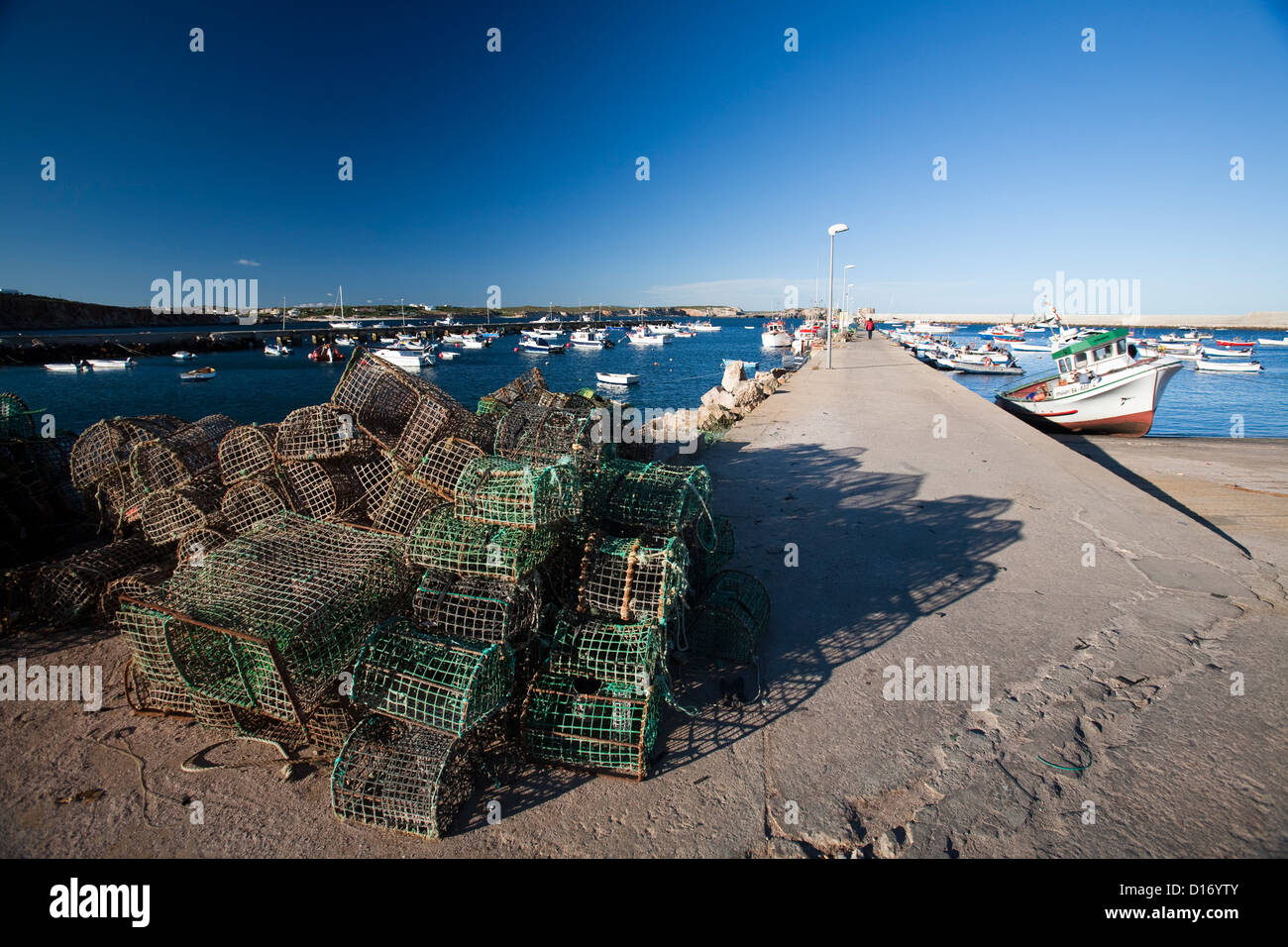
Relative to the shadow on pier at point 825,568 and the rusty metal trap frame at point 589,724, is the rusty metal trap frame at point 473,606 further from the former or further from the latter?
the shadow on pier at point 825,568

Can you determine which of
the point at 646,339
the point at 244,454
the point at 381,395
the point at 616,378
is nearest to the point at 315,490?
the point at 244,454

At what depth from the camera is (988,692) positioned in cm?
384

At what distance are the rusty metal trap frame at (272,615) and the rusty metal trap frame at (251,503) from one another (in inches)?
31.0

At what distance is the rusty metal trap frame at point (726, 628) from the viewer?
416 centimetres

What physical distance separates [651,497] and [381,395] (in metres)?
2.81

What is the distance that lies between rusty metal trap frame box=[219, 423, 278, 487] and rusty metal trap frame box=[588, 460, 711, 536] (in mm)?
2831

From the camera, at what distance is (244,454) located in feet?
16.5

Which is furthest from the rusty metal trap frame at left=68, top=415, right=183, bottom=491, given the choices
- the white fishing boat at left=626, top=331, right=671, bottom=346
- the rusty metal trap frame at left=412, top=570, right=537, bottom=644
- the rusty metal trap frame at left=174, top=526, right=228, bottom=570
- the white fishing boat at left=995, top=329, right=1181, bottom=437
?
the white fishing boat at left=626, top=331, right=671, bottom=346

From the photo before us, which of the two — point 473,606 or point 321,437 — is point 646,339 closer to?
point 321,437

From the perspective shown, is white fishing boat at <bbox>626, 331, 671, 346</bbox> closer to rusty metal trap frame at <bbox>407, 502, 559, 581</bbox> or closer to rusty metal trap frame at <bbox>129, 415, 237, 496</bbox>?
rusty metal trap frame at <bbox>129, 415, 237, 496</bbox>

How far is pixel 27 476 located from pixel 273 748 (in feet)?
18.0
